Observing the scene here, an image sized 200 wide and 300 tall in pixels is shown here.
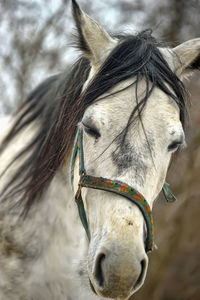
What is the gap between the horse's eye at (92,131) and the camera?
1.49 meters

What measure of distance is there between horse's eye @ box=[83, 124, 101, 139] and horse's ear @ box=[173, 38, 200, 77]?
20.5 inches

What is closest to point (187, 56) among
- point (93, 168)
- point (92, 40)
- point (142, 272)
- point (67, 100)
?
point (92, 40)

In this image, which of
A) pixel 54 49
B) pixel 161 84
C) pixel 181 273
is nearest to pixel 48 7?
pixel 54 49

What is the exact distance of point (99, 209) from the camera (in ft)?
4.64

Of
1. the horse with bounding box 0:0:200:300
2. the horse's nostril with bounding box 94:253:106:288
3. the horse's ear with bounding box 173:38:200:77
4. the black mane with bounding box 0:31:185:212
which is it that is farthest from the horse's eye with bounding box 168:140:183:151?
the horse's nostril with bounding box 94:253:106:288

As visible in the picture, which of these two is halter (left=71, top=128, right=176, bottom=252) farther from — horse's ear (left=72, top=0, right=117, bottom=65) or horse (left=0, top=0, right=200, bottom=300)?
horse's ear (left=72, top=0, right=117, bottom=65)

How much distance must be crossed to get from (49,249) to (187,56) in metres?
1.05

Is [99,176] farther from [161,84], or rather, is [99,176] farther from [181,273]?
[181,273]

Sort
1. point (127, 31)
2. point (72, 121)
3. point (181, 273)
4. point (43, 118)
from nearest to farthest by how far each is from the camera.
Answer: point (72, 121)
point (127, 31)
point (43, 118)
point (181, 273)

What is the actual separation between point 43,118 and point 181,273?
1.73m

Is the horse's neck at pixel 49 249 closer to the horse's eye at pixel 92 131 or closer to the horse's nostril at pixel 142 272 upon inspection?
the horse's eye at pixel 92 131

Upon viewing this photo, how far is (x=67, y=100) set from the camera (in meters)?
1.85

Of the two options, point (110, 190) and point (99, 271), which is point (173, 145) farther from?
point (99, 271)

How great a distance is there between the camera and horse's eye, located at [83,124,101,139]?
4.87 ft
